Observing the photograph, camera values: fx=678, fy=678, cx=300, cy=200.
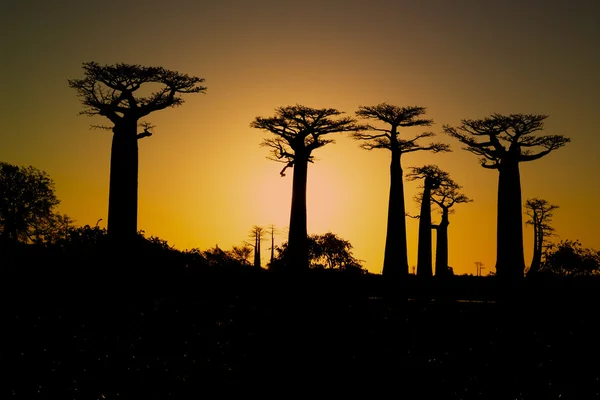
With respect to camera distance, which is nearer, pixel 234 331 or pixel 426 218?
pixel 234 331

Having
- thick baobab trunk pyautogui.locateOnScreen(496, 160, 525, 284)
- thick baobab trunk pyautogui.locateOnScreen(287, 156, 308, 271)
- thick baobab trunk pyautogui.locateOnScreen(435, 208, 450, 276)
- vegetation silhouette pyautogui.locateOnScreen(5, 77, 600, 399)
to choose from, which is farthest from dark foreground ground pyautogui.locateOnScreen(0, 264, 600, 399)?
thick baobab trunk pyautogui.locateOnScreen(435, 208, 450, 276)

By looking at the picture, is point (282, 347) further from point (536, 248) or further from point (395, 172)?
point (536, 248)

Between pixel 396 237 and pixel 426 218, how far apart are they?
1023 cm

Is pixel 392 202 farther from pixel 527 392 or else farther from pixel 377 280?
pixel 527 392

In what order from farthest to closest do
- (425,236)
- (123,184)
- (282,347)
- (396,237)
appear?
(425,236) → (396,237) → (123,184) → (282,347)

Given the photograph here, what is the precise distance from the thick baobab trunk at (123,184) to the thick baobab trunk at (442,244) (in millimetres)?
25395

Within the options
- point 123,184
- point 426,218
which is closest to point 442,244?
point 426,218

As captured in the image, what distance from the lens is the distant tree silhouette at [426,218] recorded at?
42844mm

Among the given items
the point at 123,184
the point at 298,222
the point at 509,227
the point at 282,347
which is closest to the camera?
the point at 282,347

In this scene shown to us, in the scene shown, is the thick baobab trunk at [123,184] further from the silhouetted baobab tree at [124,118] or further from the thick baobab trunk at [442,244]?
the thick baobab trunk at [442,244]

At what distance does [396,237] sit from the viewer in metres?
33.9

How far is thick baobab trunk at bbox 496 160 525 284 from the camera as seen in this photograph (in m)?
29.4

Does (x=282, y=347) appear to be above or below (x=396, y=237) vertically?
below

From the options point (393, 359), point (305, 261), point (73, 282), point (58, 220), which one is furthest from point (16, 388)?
point (58, 220)
